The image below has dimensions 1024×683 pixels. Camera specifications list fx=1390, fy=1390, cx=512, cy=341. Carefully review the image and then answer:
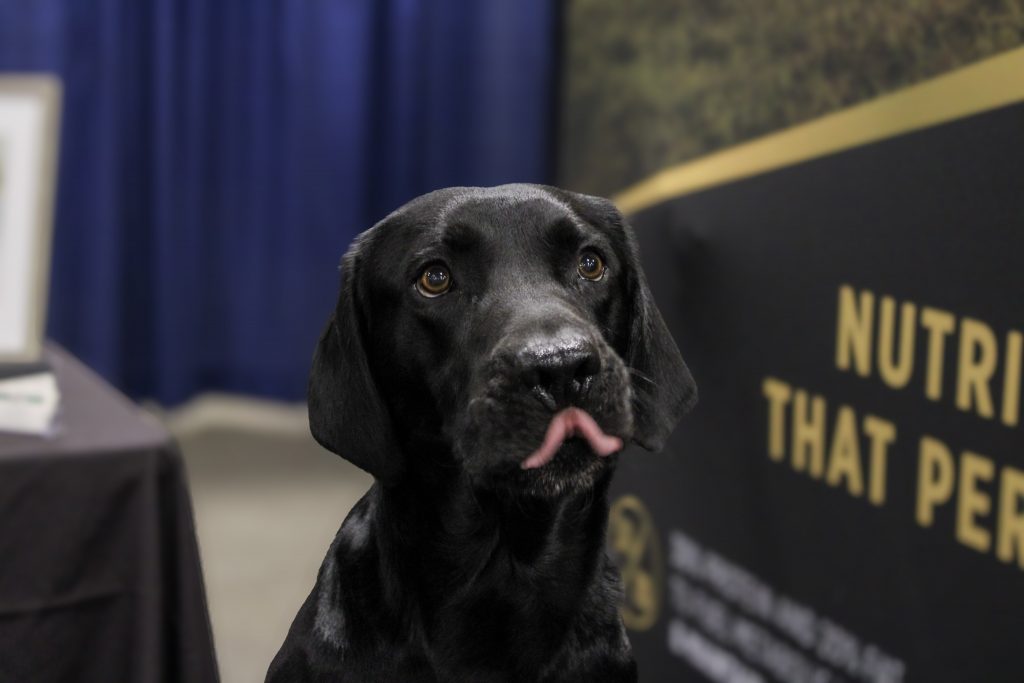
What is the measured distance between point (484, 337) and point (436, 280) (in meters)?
0.11

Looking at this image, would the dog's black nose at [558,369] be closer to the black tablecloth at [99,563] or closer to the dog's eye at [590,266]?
the dog's eye at [590,266]

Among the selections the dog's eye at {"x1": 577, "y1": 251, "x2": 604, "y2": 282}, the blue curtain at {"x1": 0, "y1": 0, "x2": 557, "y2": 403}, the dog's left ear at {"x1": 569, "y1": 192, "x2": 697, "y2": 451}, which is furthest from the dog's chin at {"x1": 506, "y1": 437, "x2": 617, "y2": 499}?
the blue curtain at {"x1": 0, "y1": 0, "x2": 557, "y2": 403}

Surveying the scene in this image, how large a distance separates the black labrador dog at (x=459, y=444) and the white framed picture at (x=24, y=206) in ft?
2.67

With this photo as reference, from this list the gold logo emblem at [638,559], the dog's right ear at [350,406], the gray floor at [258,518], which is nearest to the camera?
the dog's right ear at [350,406]

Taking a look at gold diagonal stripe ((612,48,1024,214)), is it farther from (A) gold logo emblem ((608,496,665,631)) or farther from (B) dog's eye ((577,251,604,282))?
(B) dog's eye ((577,251,604,282))

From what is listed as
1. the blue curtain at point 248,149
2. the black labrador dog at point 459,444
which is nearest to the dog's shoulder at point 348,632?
the black labrador dog at point 459,444

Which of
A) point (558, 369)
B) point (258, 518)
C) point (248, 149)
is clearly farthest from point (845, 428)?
point (248, 149)

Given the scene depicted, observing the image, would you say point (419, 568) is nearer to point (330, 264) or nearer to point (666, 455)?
point (666, 455)

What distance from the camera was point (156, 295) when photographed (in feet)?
14.7

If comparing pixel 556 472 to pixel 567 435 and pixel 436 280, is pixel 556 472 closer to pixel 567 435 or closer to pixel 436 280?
pixel 567 435

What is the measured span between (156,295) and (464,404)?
3329 mm

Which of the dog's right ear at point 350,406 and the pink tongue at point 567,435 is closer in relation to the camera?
the pink tongue at point 567,435

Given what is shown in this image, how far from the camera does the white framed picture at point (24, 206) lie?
2.07 meters

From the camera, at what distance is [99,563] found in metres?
1.91
